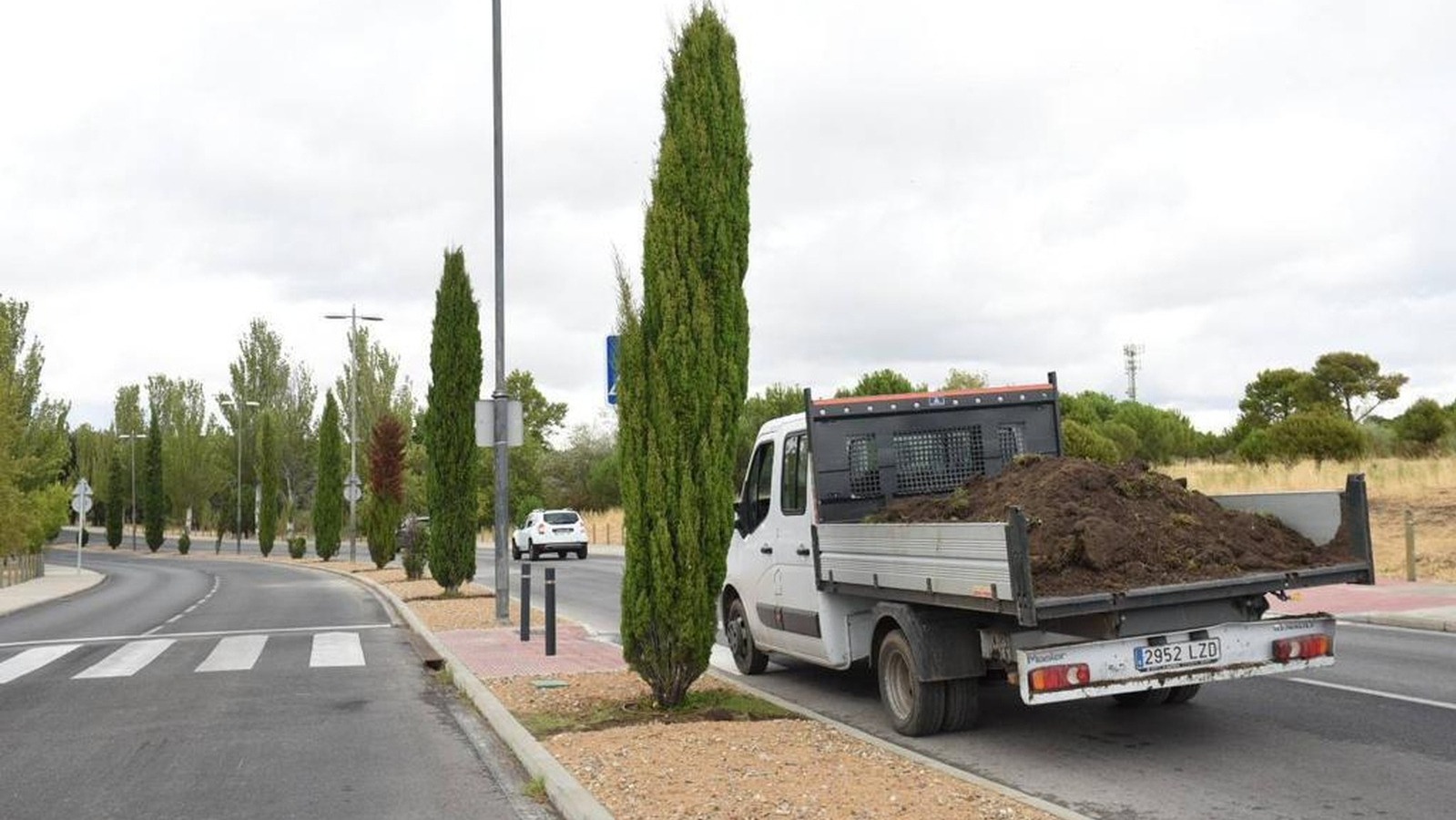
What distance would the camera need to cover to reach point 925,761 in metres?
6.78

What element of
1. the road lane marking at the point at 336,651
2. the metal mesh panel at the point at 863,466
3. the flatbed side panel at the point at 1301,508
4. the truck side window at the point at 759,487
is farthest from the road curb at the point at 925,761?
the road lane marking at the point at 336,651

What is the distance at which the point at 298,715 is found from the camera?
965cm

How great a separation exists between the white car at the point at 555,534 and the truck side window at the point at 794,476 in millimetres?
29826

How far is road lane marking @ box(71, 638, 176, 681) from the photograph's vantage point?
12584 mm

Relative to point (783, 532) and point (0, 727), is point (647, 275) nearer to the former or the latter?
point (783, 532)

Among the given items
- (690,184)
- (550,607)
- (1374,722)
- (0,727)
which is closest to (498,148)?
(550,607)

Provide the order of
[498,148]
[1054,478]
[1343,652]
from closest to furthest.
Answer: [1054,478] < [1343,652] < [498,148]

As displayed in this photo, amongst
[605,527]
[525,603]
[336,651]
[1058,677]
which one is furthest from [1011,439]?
[605,527]

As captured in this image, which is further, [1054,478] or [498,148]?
[498,148]

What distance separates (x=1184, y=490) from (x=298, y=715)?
679 cm

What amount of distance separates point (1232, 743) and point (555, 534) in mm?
32751

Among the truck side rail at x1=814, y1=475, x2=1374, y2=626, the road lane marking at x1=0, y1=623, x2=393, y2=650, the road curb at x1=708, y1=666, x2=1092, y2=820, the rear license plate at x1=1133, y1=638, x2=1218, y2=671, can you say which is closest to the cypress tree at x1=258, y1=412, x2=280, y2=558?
the road lane marking at x1=0, y1=623, x2=393, y2=650

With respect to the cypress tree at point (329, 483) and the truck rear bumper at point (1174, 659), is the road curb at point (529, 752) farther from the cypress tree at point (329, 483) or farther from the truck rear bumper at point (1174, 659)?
the cypress tree at point (329, 483)

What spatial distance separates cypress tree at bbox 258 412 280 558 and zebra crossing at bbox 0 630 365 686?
41.6 m
